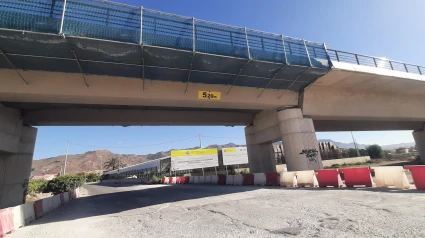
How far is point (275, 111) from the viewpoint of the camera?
17.0 m

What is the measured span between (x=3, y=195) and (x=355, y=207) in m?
16.5

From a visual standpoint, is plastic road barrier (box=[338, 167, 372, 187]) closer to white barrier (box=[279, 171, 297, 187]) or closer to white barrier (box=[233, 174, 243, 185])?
white barrier (box=[279, 171, 297, 187])

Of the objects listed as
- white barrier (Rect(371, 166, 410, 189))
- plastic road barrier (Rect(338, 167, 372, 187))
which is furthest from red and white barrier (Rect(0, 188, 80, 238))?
white barrier (Rect(371, 166, 410, 189))

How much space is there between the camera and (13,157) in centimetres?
1218

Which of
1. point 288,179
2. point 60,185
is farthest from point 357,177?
point 60,185

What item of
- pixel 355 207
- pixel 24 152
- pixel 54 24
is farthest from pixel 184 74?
pixel 24 152

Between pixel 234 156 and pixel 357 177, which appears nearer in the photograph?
pixel 357 177

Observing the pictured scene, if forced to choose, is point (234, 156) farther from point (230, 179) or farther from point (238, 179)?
point (238, 179)

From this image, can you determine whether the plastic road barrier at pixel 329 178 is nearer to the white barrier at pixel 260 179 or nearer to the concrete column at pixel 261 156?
the white barrier at pixel 260 179

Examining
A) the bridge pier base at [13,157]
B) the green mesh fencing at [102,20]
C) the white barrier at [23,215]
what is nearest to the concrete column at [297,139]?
the green mesh fencing at [102,20]

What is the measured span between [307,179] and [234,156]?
29.7m

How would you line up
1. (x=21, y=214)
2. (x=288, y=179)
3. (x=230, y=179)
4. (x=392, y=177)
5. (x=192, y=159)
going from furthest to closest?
(x=192, y=159) < (x=230, y=179) < (x=288, y=179) < (x=392, y=177) < (x=21, y=214)

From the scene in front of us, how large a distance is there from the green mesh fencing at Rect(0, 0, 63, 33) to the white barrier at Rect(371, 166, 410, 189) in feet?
49.9

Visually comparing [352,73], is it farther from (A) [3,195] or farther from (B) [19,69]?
(A) [3,195]
